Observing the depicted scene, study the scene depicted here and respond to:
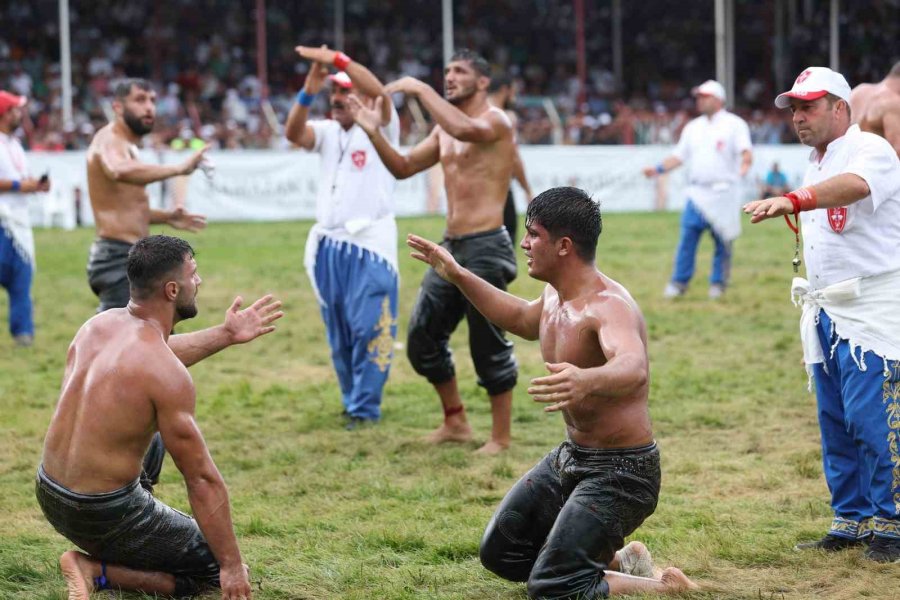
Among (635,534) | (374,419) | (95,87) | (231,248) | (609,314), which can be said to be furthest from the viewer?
(95,87)

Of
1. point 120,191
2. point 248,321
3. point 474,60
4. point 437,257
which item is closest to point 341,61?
point 474,60

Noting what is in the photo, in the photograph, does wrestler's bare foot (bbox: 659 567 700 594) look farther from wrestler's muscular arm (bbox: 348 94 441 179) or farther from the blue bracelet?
the blue bracelet

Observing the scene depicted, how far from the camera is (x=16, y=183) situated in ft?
31.0

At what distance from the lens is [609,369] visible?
12.2ft

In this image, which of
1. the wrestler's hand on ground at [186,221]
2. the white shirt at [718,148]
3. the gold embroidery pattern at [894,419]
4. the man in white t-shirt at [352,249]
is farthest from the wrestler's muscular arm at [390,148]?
the white shirt at [718,148]

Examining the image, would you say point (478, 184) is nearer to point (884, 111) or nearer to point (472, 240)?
point (472, 240)

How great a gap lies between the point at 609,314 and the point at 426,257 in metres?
0.85

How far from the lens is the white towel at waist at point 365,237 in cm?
721

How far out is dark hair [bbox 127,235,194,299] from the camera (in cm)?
402

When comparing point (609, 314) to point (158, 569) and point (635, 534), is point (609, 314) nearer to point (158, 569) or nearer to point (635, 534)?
point (635, 534)

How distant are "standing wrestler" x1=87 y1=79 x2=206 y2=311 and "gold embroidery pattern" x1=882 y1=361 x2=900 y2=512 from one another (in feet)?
14.6

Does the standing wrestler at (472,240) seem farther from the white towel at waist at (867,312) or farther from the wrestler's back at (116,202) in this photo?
the white towel at waist at (867,312)

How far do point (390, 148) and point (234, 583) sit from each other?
10.5 feet

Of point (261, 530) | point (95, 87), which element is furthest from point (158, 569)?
point (95, 87)
